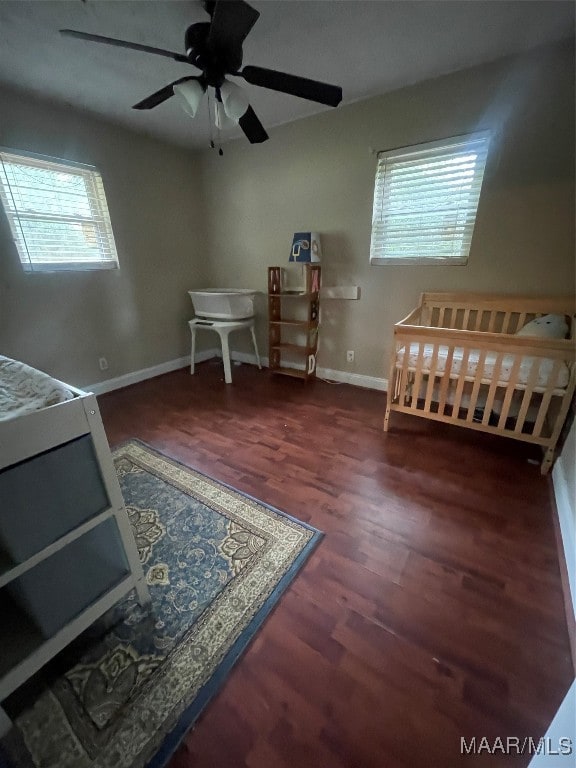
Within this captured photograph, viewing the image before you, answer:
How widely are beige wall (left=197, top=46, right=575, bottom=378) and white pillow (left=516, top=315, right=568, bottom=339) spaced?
0.85 feet

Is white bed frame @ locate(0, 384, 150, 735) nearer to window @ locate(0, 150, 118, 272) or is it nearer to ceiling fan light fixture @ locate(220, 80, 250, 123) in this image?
ceiling fan light fixture @ locate(220, 80, 250, 123)

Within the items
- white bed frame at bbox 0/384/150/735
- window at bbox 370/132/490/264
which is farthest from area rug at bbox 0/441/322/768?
window at bbox 370/132/490/264

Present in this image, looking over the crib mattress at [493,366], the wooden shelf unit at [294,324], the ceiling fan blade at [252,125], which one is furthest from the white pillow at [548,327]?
the ceiling fan blade at [252,125]

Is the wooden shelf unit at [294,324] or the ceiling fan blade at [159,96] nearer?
the ceiling fan blade at [159,96]

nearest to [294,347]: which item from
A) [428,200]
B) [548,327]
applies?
[428,200]

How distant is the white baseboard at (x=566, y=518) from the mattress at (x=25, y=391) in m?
1.81

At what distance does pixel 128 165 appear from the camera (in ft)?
9.11

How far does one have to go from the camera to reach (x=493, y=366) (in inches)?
71.5

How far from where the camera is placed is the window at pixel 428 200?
2117mm

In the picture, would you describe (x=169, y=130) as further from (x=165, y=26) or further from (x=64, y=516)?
(x=64, y=516)

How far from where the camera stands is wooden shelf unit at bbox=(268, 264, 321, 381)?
285cm

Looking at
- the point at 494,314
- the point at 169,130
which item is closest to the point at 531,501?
the point at 494,314

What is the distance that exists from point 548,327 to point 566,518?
1172 mm

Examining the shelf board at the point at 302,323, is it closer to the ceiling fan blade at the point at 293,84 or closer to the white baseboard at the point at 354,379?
the white baseboard at the point at 354,379
